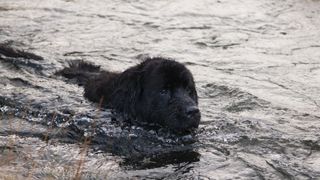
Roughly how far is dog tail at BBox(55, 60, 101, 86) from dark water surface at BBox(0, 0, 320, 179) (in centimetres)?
14

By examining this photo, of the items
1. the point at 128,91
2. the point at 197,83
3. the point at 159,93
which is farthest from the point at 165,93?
the point at 197,83

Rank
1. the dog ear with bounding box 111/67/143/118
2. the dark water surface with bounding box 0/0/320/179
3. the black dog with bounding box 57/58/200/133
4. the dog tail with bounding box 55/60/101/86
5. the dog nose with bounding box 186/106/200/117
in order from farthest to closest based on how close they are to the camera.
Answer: the dog tail with bounding box 55/60/101/86, the dog ear with bounding box 111/67/143/118, the black dog with bounding box 57/58/200/133, the dog nose with bounding box 186/106/200/117, the dark water surface with bounding box 0/0/320/179

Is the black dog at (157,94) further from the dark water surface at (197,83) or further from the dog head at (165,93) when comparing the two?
the dark water surface at (197,83)

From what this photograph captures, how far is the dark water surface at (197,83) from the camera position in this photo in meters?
6.61

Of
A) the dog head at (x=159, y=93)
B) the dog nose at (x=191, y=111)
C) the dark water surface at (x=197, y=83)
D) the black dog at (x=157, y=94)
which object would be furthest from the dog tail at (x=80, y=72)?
the dog nose at (x=191, y=111)

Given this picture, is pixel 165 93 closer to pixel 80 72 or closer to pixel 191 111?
pixel 191 111

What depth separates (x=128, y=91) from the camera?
24.1ft

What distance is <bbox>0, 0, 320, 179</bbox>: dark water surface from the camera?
6609 millimetres

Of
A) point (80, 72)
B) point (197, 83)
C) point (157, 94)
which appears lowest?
point (197, 83)

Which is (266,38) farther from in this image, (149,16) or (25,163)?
(25,163)

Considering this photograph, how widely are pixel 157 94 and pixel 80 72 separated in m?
1.84

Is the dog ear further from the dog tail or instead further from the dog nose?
the dog tail

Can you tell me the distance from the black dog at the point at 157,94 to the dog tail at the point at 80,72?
1.01 meters

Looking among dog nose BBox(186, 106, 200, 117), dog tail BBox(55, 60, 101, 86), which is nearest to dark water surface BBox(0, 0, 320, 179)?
dog tail BBox(55, 60, 101, 86)
